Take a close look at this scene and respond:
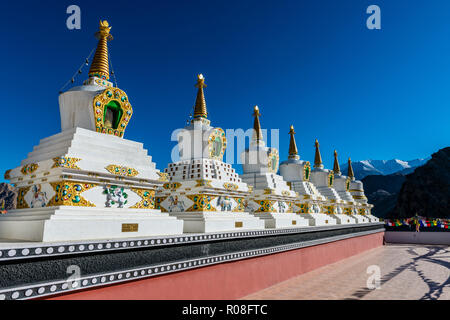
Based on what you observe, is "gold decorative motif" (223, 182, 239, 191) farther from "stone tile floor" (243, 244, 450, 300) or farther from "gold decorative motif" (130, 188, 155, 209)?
"stone tile floor" (243, 244, 450, 300)

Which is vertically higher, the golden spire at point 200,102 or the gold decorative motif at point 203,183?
the golden spire at point 200,102

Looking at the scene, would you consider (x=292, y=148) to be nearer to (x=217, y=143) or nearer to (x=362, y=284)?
(x=217, y=143)

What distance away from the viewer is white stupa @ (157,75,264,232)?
22.5 feet

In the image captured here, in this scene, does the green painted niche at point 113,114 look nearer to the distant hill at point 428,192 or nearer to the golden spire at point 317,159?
the golden spire at point 317,159

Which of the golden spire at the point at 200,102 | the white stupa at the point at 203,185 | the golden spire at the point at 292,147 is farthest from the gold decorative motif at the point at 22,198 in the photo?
the golden spire at the point at 292,147

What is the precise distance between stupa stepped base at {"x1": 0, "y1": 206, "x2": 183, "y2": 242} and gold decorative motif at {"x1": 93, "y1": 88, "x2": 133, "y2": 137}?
1662mm

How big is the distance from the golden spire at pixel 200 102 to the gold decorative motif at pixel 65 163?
15.5 feet

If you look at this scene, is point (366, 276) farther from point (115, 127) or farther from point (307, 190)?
point (115, 127)

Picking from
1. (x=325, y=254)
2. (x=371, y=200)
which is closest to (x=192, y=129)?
(x=325, y=254)

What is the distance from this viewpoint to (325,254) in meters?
10.6

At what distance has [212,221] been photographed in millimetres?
6598

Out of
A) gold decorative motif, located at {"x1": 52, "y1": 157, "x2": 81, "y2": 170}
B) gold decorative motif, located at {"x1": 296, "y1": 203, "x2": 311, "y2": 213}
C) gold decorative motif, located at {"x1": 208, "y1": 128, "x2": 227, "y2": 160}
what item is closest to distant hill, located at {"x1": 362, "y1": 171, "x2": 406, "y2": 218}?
gold decorative motif, located at {"x1": 296, "y1": 203, "x2": 311, "y2": 213}

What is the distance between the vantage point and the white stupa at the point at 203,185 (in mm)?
6848

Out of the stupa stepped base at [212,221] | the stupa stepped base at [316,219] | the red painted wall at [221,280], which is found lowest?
the red painted wall at [221,280]
